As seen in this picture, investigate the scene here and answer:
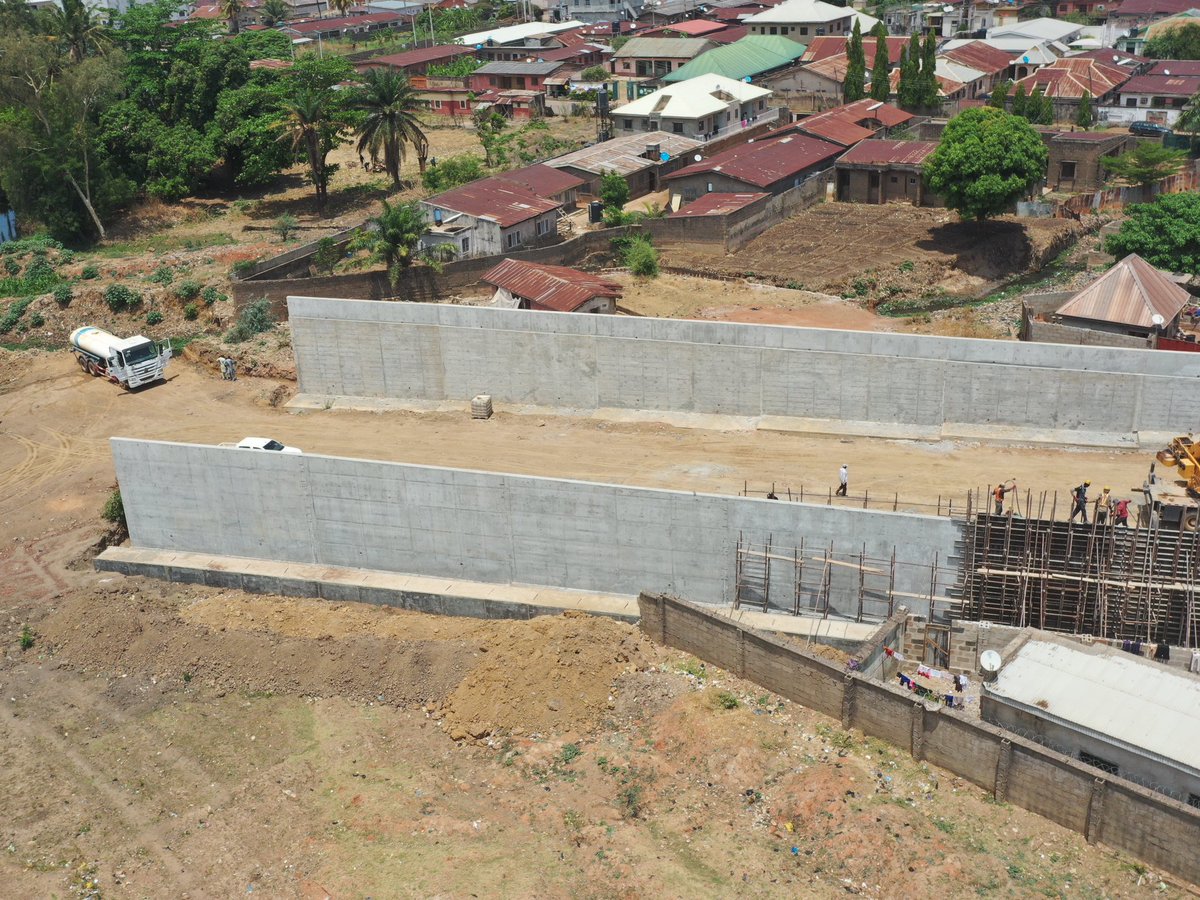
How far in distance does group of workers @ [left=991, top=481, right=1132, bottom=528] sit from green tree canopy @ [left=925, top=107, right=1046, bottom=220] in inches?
1063

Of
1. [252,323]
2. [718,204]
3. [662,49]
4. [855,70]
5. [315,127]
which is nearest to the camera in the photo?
[252,323]

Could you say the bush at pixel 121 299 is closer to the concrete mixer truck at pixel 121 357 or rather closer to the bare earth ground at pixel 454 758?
the concrete mixer truck at pixel 121 357

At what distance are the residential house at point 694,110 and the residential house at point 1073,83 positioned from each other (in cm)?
1850

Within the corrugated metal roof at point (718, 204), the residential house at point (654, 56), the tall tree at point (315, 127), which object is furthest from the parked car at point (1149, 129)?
the tall tree at point (315, 127)

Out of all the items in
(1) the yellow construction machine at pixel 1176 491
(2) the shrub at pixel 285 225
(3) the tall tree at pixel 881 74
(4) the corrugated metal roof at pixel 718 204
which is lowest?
(1) the yellow construction machine at pixel 1176 491

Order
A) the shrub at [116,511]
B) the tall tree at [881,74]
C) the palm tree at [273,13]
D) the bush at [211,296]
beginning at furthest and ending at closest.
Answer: the palm tree at [273,13] → the tall tree at [881,74] → the bush at [211,296] → the shrub at [116,511]

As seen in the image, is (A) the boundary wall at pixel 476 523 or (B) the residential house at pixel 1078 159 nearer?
(A) the boundary wall at pixel 476 523

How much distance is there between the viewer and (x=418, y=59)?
99.5m

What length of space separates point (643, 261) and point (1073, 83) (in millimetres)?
44085

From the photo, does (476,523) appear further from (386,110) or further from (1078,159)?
(1078,159)

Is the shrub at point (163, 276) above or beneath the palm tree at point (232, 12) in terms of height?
beneath

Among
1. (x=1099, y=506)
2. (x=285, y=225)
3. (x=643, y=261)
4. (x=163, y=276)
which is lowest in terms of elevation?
(x=1099, y=506)

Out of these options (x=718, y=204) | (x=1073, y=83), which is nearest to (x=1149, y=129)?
(x=1073, y=83)

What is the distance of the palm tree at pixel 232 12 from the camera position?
367 ft
